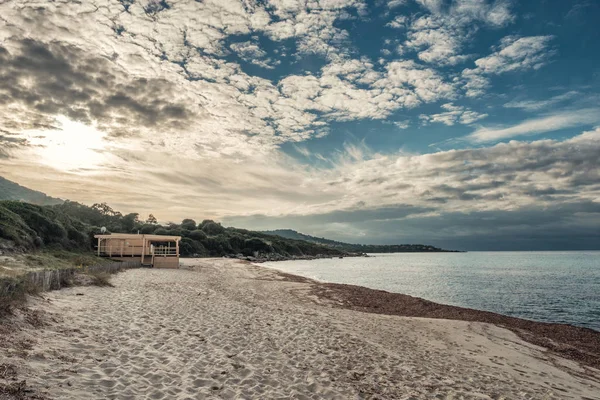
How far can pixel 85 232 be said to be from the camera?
47.9m

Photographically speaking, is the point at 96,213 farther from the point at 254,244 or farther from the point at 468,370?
the point at 468,370

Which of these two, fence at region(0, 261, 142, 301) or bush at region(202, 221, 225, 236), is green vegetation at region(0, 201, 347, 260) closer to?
bush at region(202, 221, 225, 236)

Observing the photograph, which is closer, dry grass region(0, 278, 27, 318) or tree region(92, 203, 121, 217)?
dry grass region(0, 278, 27, 318)

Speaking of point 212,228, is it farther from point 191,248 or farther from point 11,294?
point 11,294

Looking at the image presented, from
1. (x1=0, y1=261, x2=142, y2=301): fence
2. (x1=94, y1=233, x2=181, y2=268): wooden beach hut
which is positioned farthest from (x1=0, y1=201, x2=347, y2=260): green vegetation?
(x1=0, y1=261, x2=142, y2=301): fence

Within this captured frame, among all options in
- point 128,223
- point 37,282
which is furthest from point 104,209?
point 37,282

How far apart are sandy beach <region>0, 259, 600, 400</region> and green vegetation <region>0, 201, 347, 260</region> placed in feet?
66.5

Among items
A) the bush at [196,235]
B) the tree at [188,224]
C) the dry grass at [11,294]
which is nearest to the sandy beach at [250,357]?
the dry grass at [11,294]

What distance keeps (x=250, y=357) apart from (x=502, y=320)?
19.4 metres

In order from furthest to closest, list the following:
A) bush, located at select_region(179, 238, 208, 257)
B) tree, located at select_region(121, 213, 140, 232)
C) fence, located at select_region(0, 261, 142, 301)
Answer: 1. tree, located at select_region(121, 213, 140, 232)
2. bush, located at select_region(179, 238, 208, 257)
3. fence, located at select_region(0, 261, 142, 301)

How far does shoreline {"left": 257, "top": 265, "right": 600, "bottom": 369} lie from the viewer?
16.4 meters

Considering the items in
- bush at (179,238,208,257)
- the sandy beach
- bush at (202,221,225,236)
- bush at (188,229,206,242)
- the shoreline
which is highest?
bush at (202,221,225,236)

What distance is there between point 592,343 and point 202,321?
19.9m

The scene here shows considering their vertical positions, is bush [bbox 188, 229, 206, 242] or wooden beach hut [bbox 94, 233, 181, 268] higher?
bush [bbox 188, 229, 206, 242]
